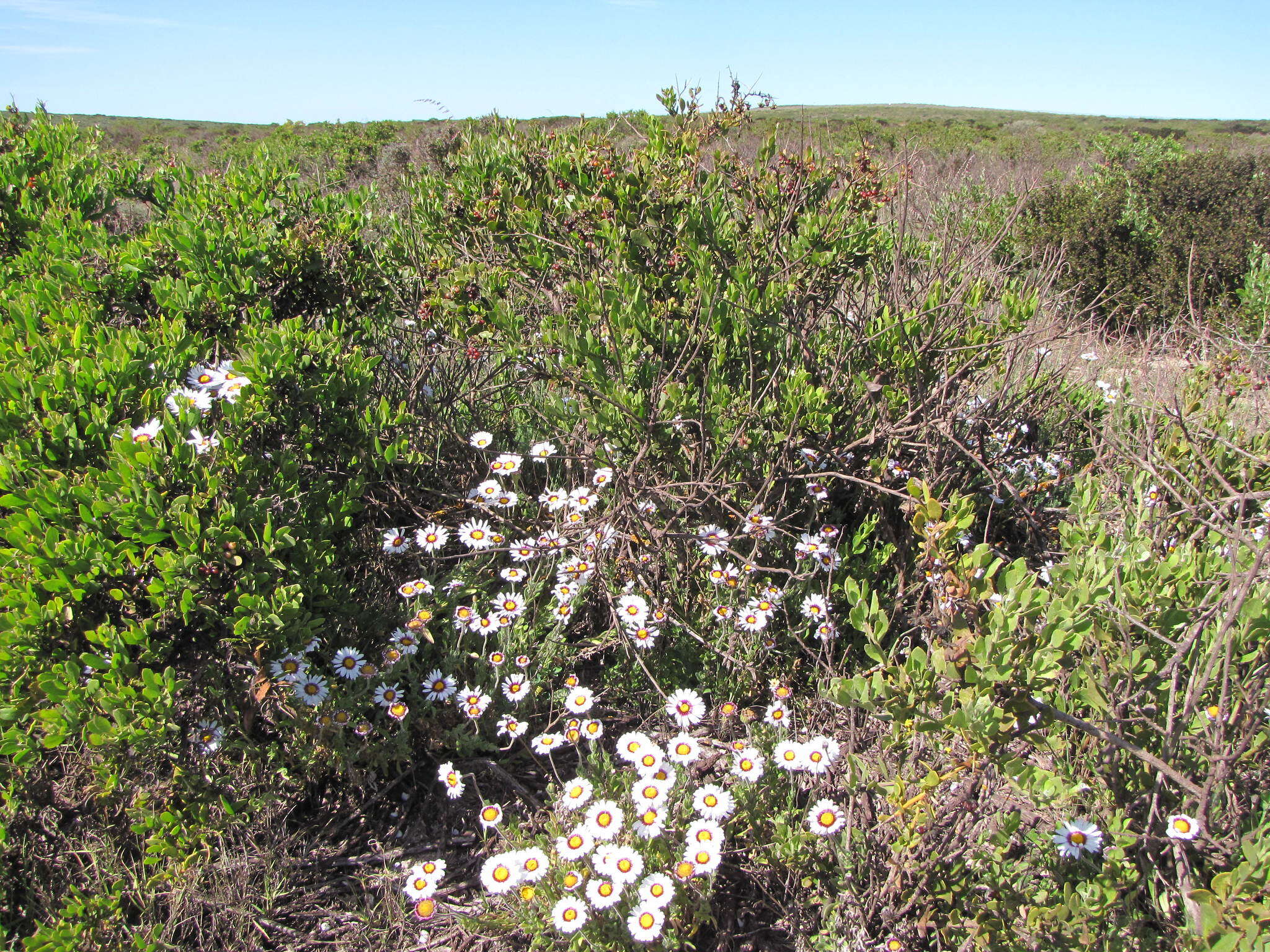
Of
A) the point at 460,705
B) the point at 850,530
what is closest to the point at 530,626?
the point at 460,705

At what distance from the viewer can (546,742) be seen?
7.87 ft

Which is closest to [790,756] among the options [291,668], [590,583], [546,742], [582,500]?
[546,742]

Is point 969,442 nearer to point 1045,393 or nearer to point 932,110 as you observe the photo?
point 1045,393

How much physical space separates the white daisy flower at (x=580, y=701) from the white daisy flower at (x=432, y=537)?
749 mm

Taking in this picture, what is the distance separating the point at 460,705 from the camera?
2492 millimetres

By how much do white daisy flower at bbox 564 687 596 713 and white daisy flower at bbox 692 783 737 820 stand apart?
515 millimetres

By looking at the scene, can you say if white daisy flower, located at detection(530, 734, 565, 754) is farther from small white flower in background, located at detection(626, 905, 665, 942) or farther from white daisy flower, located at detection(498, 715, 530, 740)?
small white flower in background, located at detection(626, 905, 665, 942)

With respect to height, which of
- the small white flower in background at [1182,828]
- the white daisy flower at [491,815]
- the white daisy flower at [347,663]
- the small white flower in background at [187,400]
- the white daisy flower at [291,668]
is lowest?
the white daisy flower at [491,815]

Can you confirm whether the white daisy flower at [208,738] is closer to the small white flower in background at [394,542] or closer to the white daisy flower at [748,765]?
the small white flower in background at [394,542]

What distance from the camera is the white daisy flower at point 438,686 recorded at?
2.52m

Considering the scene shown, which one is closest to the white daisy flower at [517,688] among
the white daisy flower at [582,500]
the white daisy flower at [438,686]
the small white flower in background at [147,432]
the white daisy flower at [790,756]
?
the white daisy flower at [438,686]

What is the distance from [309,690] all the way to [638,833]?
1.06 metres

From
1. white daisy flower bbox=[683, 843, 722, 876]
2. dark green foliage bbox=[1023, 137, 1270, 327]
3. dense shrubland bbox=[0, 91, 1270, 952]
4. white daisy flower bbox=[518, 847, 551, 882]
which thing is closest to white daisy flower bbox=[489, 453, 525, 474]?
dense shrubland bbox=[0, 91, 1270, 952]

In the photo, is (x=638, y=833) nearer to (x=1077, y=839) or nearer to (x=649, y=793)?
(x=649, y=793)
